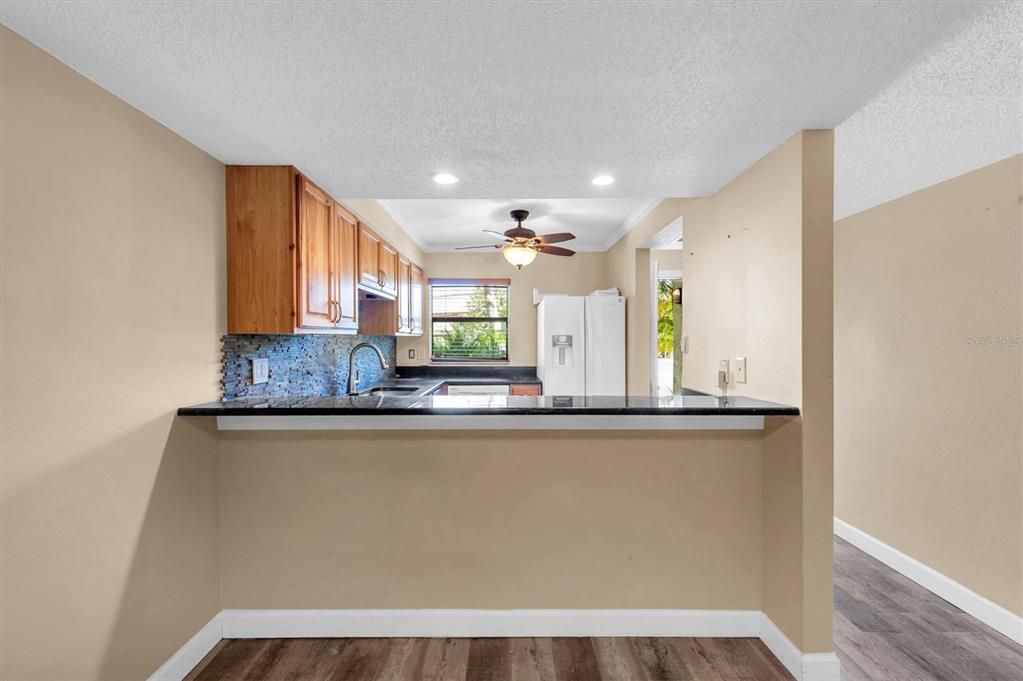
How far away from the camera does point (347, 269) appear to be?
8.99ft

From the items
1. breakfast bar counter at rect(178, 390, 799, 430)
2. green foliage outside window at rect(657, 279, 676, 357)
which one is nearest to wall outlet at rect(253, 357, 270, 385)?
breakfast bar counter at rect(178, 390, 799, 430)

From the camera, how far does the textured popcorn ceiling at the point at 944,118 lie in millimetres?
1326

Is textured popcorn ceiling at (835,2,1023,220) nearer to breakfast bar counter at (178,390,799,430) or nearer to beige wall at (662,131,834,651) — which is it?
beige wall at (662,131,834,651)

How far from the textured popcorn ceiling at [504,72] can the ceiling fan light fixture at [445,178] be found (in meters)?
0.13

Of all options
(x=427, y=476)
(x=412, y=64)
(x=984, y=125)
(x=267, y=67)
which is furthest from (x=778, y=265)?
(x=267, y=67)

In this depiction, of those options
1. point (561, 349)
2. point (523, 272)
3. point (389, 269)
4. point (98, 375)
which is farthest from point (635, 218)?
point (98, 375)

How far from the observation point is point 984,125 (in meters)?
1.84

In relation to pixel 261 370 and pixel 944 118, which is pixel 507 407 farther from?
pixel 944 118

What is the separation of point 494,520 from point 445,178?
5.37 ft

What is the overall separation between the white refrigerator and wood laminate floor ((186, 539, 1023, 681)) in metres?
2.67

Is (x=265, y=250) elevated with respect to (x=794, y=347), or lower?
elevated

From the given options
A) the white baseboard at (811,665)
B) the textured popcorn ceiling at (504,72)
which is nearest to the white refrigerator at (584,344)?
the textured popcorn ceiling at (504,72)

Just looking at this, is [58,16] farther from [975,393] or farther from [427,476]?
[975,393]

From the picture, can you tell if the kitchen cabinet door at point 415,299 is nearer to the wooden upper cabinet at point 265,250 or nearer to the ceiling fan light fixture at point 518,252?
the ceiling fan light fixture at point 518,252
